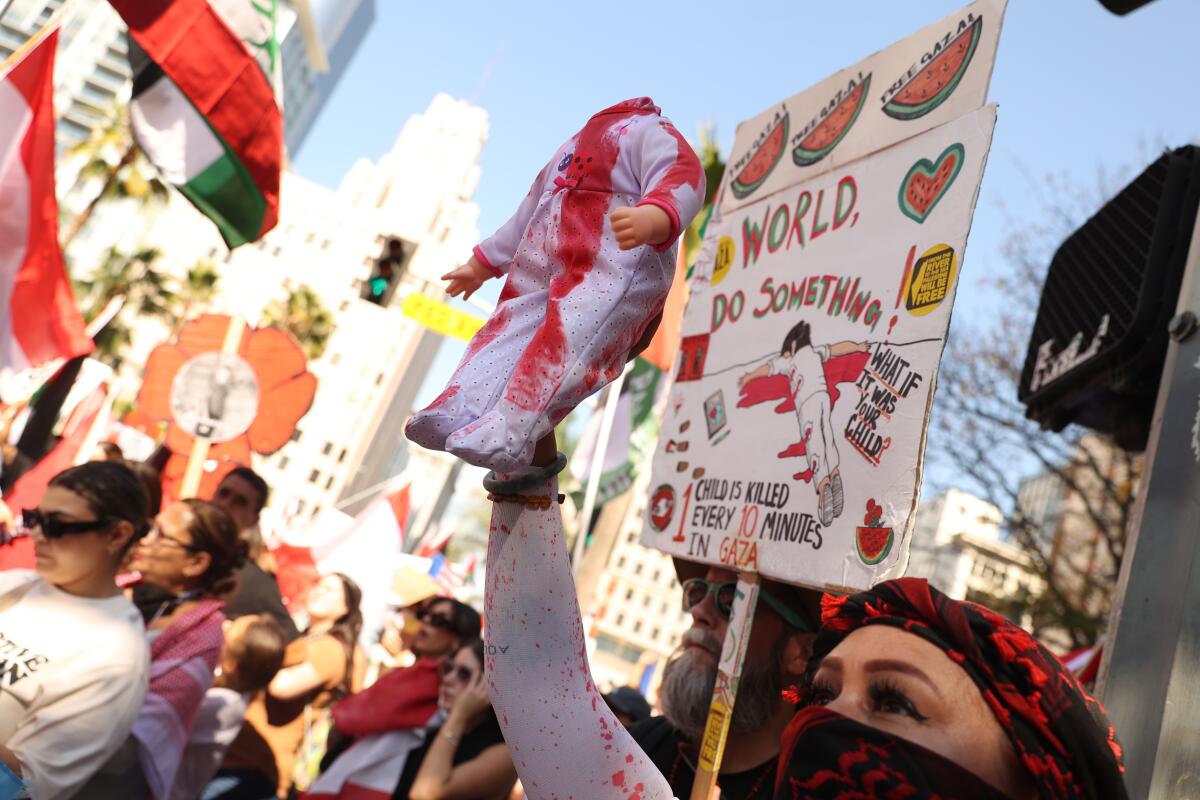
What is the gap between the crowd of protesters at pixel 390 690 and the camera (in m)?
Answer: 1.50

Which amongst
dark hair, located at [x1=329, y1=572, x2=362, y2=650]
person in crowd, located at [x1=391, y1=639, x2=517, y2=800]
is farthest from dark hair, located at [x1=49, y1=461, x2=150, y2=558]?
dark hair, located at [x1=329, y1=572, x2=362, y2=650]

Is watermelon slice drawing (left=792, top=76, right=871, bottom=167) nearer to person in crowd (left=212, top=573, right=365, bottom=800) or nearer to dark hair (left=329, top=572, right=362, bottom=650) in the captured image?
person in crowd (left=212, top=573, right=365, bottom=800)

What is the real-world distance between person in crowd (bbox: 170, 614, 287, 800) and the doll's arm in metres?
3.09

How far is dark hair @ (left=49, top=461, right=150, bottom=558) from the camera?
3324 millimetres

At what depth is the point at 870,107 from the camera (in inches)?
119

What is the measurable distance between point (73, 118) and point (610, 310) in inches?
4277

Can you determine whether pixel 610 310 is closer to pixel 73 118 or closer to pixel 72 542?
pixel 72 542

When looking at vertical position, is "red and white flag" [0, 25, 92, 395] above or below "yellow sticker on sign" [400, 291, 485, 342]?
below

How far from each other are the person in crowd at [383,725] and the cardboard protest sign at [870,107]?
2.47 m

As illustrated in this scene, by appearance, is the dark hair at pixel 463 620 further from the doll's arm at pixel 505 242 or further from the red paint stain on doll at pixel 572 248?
the red paint stain on doll at pixel 572 248

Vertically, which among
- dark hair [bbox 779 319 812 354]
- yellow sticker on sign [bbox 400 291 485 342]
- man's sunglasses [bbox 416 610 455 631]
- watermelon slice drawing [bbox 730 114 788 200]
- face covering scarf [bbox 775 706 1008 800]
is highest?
yellow sticker on sign [bbox 400 291 485 342]

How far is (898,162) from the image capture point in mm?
2795

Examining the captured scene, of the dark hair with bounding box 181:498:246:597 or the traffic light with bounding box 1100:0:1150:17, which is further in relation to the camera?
the dark hair with bounding box 181:498:246:597

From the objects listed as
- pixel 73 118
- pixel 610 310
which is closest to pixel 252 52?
pixel 610 310
